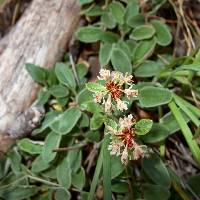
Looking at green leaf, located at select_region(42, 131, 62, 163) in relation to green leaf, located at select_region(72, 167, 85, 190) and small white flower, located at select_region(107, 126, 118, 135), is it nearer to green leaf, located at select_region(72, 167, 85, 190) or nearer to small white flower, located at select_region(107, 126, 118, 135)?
green leaf, located at select_region(72, 167, 85, 190)

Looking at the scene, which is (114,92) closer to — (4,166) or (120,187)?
(120,187)

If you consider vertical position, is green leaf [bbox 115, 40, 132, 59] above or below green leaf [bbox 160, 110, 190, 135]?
above

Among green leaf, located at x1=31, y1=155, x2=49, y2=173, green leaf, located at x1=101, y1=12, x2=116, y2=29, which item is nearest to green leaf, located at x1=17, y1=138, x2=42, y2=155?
green leaf, located at x1=31, y1=155, x2=49, y2=173

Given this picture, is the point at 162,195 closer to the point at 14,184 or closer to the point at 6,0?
the point at 14,184

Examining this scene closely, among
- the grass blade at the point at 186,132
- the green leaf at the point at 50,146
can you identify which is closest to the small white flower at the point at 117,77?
the grass blade at the point at 186,132

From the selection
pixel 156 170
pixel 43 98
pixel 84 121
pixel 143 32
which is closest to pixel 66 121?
pixel 84 121

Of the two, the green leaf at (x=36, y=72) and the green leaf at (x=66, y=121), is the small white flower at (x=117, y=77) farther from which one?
the green leaf at (x=36, y=72)
